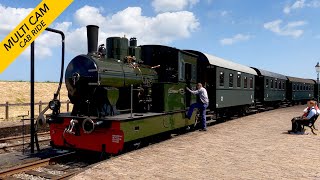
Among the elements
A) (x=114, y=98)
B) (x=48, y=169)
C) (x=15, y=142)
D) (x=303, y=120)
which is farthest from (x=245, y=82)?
(x=48, y=169)

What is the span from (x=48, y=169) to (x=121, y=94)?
292 cm

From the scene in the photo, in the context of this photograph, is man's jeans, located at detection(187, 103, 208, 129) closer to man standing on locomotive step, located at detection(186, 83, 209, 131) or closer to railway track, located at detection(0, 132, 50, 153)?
man standing on locomotive step, located at detection(186, 83, 209, 131)

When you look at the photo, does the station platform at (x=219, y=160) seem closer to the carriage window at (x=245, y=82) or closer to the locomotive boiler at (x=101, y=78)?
the locomotive boiler at (x=101, y=78)

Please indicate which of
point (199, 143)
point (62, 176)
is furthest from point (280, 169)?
point (62, 176)

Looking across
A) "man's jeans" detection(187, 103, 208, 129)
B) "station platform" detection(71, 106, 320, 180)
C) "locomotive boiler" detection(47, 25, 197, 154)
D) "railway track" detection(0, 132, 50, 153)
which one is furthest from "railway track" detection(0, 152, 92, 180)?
"man's jeans" detection(187, 103, 208, 129)

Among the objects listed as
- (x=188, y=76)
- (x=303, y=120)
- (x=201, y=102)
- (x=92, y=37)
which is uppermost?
(x=92, y=37)

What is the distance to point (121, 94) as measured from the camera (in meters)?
9.02

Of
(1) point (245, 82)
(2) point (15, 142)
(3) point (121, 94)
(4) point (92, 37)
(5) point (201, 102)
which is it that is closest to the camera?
(4) point (92, 37)

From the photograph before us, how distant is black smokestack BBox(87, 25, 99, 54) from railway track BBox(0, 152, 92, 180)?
2889mm

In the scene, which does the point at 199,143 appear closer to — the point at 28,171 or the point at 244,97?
the point at 28,171

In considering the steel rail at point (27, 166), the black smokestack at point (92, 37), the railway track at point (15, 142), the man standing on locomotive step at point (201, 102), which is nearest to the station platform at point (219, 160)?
the man standing on locomotive step at point (201, 102)

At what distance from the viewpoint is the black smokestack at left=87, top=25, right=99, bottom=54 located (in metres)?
8.32

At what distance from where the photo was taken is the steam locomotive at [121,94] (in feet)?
25.1

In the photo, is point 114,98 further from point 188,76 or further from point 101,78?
point 188,76
